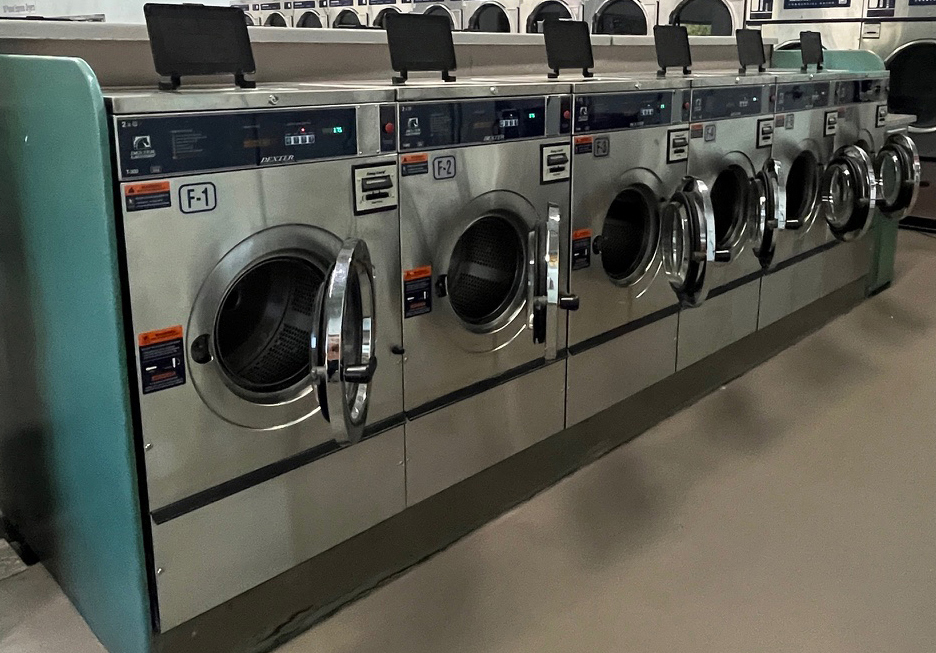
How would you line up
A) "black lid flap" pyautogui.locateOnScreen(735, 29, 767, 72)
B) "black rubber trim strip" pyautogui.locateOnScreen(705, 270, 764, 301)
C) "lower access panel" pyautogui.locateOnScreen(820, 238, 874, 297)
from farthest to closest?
"lower access panel" pyautogui.locateOnScreen(820, 238, 874, 297), "black lid flap" pyautogui.locateOnScreen(735, 29, 767, 72), "black rubber trim strip" pyautogui.locateOnScreen(705, 270, 764, 301)

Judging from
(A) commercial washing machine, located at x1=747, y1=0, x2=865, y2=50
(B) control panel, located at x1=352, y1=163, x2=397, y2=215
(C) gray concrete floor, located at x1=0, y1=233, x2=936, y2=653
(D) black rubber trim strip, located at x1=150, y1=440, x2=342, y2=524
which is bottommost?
(C) gray concrete floor, located at x1=0, y1=233, x2=936, y2=653

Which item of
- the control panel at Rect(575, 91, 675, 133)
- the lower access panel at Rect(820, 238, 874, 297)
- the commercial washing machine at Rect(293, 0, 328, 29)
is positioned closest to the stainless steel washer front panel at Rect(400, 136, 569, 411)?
the control panel at Rect(575, 91, 675, 133)

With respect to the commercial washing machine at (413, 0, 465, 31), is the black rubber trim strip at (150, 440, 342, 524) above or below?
below

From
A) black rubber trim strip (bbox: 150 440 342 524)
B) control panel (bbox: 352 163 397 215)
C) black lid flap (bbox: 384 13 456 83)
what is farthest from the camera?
black lid flap (bbox: 384 13 456 83)

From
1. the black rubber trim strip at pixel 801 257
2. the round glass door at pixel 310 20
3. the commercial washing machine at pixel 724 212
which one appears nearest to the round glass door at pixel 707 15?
the black rubber trim strip at pixel 801 257

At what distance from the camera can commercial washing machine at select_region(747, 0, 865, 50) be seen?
252 inches

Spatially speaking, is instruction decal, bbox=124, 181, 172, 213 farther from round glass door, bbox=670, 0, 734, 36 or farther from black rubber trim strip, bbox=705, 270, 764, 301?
round glass door, bbox=670, 0, 734, 36

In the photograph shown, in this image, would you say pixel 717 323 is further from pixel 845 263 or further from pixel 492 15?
pixel 492 15

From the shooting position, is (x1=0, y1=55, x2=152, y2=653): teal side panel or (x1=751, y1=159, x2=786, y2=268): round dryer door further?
(x1=751, y1=159, x2=786, y2=268): round dryer door

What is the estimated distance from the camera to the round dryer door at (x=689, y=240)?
2939 mm

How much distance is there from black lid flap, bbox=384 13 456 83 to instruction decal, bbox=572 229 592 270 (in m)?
0.66

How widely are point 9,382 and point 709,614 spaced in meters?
1.94

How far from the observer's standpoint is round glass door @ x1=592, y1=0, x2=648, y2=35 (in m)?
6.92

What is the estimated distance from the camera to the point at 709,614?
7.48ft
